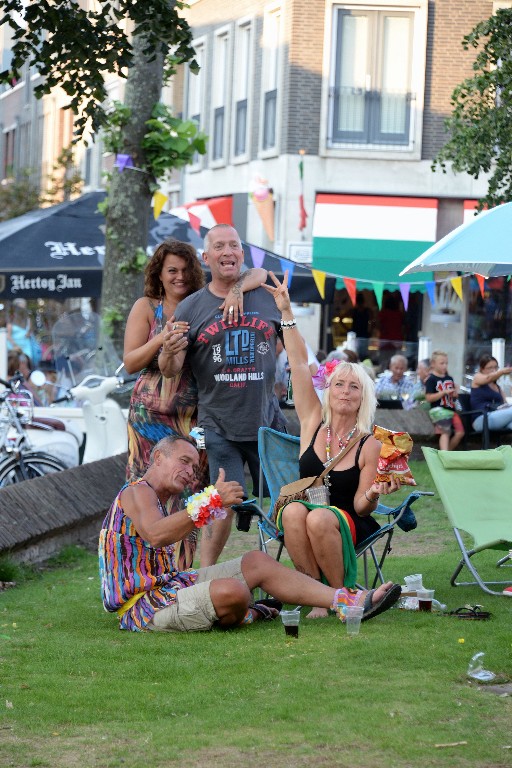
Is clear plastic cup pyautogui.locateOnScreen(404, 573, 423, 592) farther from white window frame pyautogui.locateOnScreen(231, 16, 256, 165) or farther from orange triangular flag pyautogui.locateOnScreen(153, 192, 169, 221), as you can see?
white window frame pyautogui.locateOnScreen(231, 16, 256, 165)

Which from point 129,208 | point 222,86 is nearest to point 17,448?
point 129,208

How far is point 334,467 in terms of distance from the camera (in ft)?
23.1

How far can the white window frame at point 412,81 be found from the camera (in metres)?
26.4

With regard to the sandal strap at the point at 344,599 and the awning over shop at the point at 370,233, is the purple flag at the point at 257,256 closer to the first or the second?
the sandal strap at the point at 344,599

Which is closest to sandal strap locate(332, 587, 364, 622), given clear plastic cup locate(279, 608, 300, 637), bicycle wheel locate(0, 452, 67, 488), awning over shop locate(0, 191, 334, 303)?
clear plastic cup locate(279, 608, 300, 637)

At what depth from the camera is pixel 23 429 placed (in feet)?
37.3

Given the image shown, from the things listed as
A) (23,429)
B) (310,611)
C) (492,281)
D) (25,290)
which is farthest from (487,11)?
(310,611)

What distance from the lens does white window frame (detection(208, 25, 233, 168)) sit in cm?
2956

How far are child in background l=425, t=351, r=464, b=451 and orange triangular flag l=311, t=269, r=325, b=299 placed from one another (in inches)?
58.2

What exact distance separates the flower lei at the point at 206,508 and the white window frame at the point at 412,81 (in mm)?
21046

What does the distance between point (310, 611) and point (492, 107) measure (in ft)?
33.9

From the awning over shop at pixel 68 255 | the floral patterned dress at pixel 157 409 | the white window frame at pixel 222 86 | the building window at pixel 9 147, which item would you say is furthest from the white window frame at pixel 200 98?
the floral patterned dress at pixel 157 409

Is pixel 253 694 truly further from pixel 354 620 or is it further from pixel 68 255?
pixel 68 255

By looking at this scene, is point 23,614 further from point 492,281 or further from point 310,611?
point 492,281
